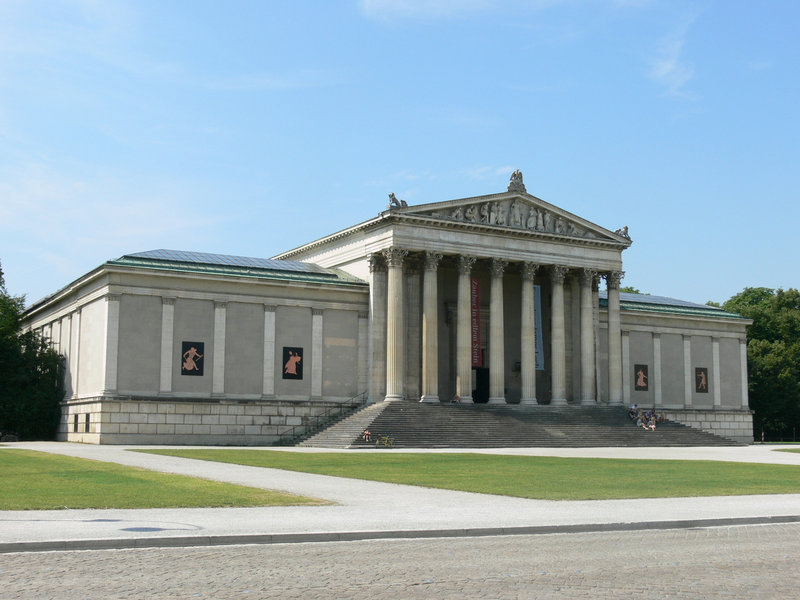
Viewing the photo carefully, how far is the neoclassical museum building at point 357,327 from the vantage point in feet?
230

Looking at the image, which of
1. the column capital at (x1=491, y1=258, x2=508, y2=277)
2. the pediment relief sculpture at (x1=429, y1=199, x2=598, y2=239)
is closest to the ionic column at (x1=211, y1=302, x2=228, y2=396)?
the pediment relief sculpture at (x1=429, y1=199, x2=598, y2=239)

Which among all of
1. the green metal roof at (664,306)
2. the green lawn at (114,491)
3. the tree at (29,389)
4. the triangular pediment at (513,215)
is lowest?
the green lawn at (114,491)

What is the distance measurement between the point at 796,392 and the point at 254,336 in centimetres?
6731

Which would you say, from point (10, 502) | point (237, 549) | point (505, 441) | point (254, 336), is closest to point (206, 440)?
point (254, 336)

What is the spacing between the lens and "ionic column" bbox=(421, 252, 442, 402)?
7606 centimetres

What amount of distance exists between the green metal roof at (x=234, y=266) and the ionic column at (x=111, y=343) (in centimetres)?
288

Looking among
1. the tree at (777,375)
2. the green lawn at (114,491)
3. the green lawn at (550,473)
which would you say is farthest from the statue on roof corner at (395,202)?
the tree at (777,375)

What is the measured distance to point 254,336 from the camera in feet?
244

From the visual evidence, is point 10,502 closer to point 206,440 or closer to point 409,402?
point 206,440

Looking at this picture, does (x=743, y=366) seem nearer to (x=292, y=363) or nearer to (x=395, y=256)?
(x=395, y=256)

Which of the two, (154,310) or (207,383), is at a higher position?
(154,310)

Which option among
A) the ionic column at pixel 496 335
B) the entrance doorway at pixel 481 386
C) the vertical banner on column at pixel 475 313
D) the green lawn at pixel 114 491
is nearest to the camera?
the green lawn at pixel 114 491

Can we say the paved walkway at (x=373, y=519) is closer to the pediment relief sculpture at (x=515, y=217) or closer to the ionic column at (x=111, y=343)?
the ionic column at (x=111, y=343)

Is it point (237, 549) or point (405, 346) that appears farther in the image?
point (405, 346)
